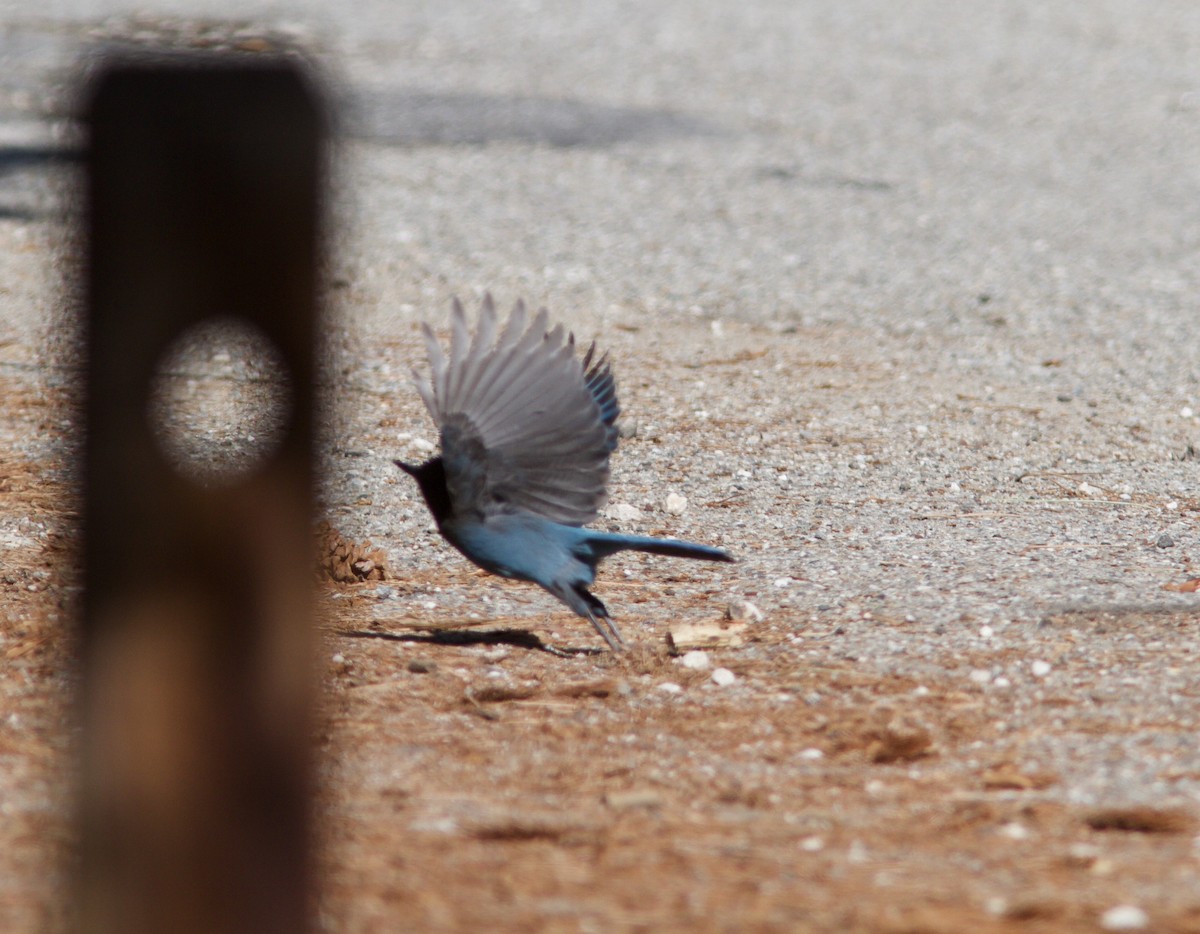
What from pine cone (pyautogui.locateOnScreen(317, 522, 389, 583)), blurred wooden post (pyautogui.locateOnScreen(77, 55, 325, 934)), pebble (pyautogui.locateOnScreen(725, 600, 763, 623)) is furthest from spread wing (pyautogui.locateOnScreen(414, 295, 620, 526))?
blurred wooden post (pyautogui.locateOnScreen(77, 55, 325, 934))

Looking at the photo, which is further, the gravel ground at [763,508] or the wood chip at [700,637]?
the wood chip at [700,637]

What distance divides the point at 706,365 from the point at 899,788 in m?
3.70

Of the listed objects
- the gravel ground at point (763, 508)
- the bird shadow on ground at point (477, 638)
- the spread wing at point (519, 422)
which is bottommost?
the bird shadow on ground at point (477, 638)

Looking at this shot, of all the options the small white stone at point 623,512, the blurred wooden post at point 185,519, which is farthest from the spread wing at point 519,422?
the blurred wooden post at point 185,519

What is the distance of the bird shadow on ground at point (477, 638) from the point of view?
3646 mm

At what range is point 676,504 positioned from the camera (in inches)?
187

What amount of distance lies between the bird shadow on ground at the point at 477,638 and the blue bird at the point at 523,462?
4.7 inches

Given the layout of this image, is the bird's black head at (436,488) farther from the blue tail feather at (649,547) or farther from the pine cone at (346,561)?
the pine cone at (346,561)

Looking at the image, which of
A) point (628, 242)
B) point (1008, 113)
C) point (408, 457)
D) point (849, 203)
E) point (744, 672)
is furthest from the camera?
point (1008, 113)

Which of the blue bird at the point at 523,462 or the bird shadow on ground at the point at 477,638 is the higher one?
the blue bird at the point at 523,462

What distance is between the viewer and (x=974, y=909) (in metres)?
2.21

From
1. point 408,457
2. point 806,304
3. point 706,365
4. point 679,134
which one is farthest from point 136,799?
point 679,134

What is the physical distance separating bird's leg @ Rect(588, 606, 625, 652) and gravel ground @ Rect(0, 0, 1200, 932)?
0.15 ft

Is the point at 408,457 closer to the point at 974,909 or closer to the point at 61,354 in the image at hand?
the point at 61,354
